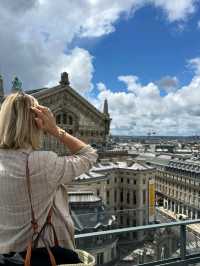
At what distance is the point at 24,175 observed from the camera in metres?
2.55

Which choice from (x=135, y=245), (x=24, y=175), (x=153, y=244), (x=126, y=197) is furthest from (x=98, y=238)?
(x=126, y=197)

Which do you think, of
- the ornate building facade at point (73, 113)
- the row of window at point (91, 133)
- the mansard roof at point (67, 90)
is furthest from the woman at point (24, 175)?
the row of window at point (91, 133)

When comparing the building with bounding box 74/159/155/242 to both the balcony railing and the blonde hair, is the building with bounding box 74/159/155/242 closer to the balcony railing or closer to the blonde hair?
the balcony railing

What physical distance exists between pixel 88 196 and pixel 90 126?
66.9ft

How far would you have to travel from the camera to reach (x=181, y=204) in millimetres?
55250

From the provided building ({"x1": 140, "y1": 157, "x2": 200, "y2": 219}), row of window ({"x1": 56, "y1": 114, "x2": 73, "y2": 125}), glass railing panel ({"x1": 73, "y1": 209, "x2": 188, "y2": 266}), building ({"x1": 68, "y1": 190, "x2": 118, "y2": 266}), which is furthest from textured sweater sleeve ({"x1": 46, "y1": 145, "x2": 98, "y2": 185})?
building ({"x1": 140, "y1": 157, "x2": 200, "y2": 219})

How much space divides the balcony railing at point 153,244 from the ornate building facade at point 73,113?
33009mm

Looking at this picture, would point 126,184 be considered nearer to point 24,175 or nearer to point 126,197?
point 126,197

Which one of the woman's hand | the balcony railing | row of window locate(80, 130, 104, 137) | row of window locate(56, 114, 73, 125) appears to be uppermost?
row of window locate(56, 114, 73, 125)

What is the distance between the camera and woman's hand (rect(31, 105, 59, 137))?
2691 millimetres

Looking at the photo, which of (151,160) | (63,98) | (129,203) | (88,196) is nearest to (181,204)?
(151,160)

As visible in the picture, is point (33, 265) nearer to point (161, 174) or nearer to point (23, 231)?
point (23, 231)

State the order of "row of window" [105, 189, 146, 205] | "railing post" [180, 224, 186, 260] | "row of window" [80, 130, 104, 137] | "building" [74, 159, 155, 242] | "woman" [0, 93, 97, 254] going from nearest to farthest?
"woman" [0, 93, 97, 254]
"railing post" [180, 224, 186, 260]
"building" [74, 159, 155, 242]
"row of window" [105, 189, 146, 205]
"row of window" [80, 130, 104, 137]

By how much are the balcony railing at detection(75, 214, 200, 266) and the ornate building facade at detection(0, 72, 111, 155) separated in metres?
33.0
